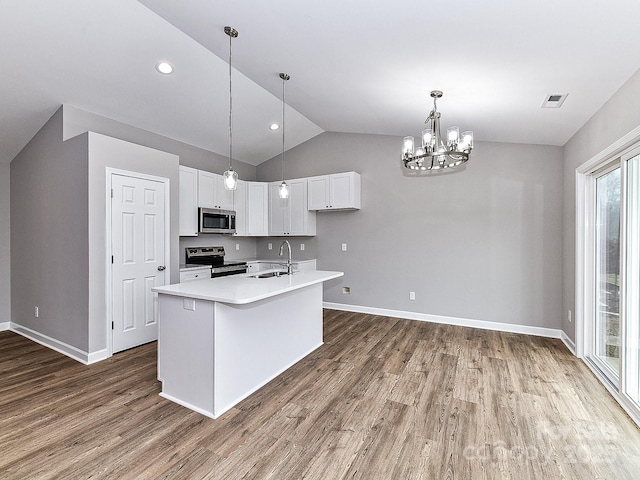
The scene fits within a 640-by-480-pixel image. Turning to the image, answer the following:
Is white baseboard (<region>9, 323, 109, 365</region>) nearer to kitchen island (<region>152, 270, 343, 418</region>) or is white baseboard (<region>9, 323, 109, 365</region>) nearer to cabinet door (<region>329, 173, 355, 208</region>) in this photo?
kitchen island (<region>152, 270, 343, 418</region>)

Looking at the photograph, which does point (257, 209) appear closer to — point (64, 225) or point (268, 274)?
point (268, 274)

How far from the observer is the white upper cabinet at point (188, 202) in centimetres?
460

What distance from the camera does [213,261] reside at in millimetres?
5305

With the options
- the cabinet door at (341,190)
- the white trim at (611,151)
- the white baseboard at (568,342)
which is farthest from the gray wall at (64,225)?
the white baseboard at (568,342)

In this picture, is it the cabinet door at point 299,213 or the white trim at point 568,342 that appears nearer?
the white trim at point 568,342

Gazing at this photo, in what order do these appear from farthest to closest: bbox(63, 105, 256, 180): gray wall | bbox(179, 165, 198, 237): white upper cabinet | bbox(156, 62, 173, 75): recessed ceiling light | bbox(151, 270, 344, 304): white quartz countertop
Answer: bbox(179, 165, 198, 237): white upper cabinet
bbox(63, 105, 256, 180): gray wall
bbox(156, 62, 173, 75): recessed ceiling light
bbox(151, 270, 344, 304): white quartz countertop

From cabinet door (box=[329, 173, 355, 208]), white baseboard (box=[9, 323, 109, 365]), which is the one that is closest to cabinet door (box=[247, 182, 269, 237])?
cabinet door (box=[329, 173, 355, 208])

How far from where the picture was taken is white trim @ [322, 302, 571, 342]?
4234mm

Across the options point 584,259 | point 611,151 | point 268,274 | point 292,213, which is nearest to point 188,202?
point 292,213

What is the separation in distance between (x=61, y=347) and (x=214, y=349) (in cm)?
256

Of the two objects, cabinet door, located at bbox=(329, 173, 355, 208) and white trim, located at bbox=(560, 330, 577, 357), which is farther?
cabinet door, located at bbox=(329, 173, 355, 208)

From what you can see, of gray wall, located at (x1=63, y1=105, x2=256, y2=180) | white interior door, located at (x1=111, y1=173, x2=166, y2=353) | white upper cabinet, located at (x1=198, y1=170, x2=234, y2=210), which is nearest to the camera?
white interior door, located at (x1=111, y1=173, x2=166, y2=353)

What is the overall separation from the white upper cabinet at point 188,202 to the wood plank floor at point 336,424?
Result: 1827mm

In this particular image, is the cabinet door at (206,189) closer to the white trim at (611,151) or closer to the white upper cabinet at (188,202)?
the white upper cabinet at (188,202)
